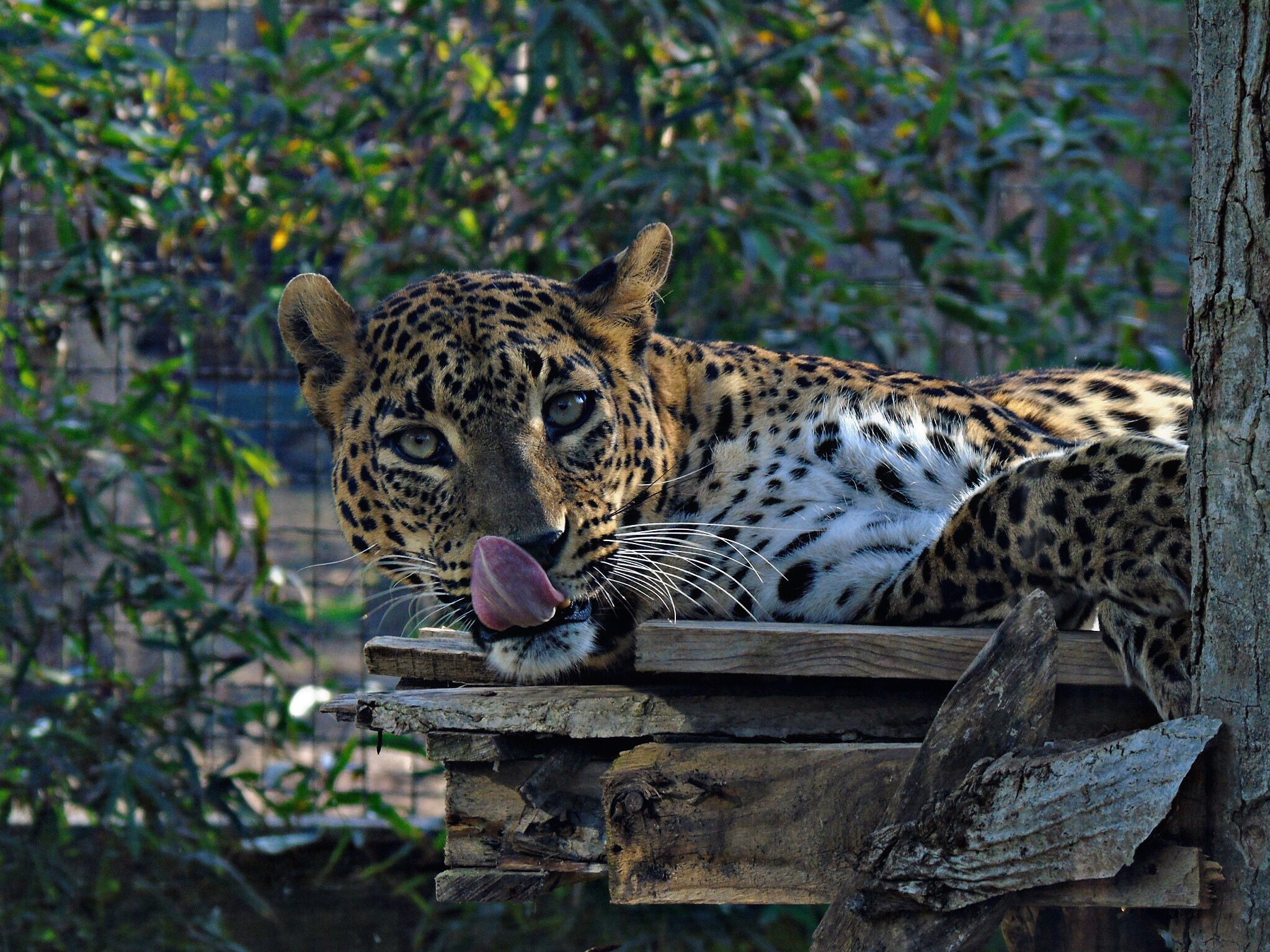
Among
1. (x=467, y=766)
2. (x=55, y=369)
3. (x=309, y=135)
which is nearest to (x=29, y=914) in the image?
(x=55, y=369)

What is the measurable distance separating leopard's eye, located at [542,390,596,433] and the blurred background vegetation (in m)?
2.71

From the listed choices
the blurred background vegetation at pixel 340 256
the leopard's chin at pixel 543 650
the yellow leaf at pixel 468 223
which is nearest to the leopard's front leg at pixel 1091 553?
the leopard's chin at pixel 543 650

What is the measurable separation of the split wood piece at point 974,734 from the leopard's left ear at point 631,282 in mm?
1546

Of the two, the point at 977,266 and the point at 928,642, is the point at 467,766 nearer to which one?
the point at 928,642

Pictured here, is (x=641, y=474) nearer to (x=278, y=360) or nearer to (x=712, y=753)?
(x=712, y=753)

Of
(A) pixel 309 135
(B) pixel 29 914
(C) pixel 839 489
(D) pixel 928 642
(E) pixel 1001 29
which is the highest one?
(E) pixel 1001 29

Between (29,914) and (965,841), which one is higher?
(965,841)

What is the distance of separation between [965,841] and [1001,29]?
565 cm

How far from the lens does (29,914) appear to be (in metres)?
6.45

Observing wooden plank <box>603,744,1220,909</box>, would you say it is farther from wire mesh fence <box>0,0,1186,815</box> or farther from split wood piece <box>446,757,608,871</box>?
wire mesh fence <box>0,0,1186,815</box>

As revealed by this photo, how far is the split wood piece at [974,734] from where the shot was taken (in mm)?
2154

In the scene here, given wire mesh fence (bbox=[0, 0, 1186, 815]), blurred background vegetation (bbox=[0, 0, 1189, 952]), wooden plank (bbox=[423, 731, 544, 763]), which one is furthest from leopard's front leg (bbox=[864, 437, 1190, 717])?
wire mesh fence (bbox=[0, 0, 1186, 815])

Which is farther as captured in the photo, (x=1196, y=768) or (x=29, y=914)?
(x=29, y=914)

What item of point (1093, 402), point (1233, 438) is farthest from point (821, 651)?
point (1093, 402)
